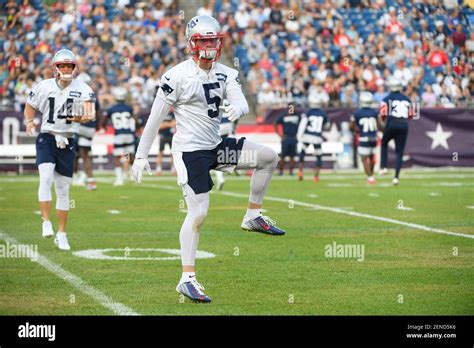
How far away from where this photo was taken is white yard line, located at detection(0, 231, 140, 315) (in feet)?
26.2

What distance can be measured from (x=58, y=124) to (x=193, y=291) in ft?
14.2

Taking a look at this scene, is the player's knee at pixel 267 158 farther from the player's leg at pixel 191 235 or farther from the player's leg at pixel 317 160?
the player's leg at pixel 317 160

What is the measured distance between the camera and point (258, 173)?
30.3ft

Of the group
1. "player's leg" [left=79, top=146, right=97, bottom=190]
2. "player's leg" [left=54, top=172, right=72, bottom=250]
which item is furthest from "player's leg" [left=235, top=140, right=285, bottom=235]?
"player's leg" [left=79, top=146, right=97, bottom=190]

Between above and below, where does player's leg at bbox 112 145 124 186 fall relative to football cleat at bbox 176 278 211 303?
below

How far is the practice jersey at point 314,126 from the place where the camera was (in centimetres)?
2516

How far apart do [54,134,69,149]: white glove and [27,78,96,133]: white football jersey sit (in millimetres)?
67

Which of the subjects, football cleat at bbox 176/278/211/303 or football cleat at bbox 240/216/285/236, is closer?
football cleat at bbox 176/278/211/303

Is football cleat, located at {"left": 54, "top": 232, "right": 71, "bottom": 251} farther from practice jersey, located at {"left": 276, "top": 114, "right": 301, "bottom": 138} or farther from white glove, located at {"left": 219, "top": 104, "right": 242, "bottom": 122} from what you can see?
practice jersey, located at {"left": 276, "top": 114, "right": 301, "bottom": 138}

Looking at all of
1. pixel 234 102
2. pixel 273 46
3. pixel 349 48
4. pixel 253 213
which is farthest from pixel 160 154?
pixel 234 102

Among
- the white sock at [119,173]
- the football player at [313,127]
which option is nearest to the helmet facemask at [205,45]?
the white sock at [119,173]

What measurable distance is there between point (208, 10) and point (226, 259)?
1871 centimetres

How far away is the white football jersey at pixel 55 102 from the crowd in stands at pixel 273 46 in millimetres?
14471
